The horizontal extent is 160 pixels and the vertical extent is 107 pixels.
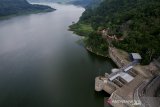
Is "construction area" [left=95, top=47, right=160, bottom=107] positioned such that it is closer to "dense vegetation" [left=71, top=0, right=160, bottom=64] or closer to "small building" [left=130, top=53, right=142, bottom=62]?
"small building" [left=130, top=53, right=142, bottom=62]

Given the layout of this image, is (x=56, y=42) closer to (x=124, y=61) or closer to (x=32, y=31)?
(x=32, y=31)

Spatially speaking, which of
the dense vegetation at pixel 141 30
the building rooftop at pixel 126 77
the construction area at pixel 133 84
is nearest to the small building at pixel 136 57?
the construction area at pixel 133 84

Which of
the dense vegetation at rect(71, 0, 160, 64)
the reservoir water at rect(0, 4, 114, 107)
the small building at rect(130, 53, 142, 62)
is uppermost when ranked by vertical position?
the dense vegetation at rect(71, 0, 160, 64)

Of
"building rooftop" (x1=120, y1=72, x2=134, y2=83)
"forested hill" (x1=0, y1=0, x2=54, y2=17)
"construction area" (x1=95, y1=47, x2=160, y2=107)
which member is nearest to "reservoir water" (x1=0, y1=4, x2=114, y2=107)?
"construction area" (x1=95, y1=47, x2=160, y2=107)

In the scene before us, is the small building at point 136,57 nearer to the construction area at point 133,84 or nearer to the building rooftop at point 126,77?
→ the construction area at point 133,84

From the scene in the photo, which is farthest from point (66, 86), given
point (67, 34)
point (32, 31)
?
point (32, 31)
